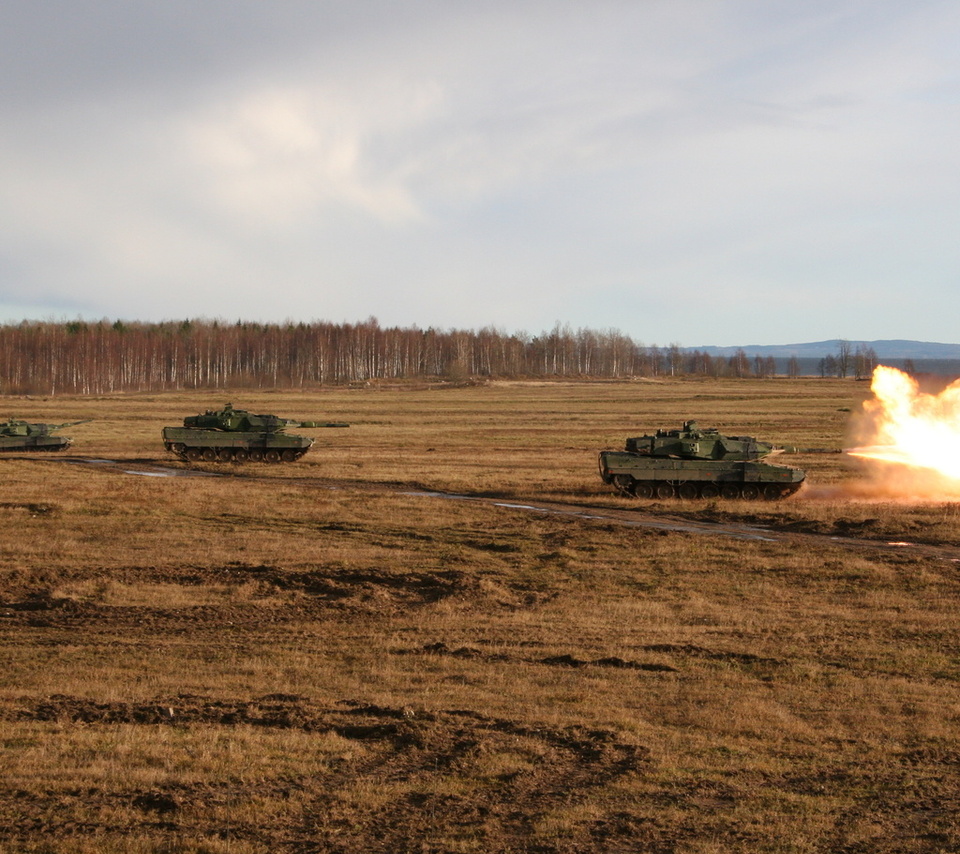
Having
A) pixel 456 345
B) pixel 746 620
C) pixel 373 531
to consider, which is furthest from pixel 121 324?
pixel 746 620

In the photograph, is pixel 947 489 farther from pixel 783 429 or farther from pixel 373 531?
pixel 783 429

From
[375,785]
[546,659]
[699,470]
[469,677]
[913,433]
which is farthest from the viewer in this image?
[913,433]

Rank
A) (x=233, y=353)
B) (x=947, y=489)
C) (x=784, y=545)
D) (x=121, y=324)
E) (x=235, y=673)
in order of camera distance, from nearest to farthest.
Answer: (x=235, y=673) < (x=784, y=545) < (x=947, y=489) < (x=233, y=353) < (x=121, y=324)

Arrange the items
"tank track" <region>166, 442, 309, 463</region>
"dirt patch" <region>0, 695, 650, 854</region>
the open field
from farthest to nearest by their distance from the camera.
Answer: "tank track" <region>166, 442, 309, 463</region>
the open field
"dirt patch" <region>0, 695, 650, 854</region>

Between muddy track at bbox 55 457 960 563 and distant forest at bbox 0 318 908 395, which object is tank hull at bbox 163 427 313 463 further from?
distant forest at bbox 0 318 908 395

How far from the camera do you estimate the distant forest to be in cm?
12606

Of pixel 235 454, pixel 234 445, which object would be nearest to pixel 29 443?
pixel 235 454

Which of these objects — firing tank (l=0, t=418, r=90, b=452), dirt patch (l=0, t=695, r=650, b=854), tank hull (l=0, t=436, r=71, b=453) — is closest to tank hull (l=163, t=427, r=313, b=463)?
firing tank (l=0, t=418, r=90, b=452)

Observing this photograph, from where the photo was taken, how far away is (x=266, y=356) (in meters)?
146

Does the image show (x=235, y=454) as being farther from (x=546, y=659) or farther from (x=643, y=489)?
(x=546, y=659)

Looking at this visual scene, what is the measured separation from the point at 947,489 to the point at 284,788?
31.2 metres

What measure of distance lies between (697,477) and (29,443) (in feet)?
110

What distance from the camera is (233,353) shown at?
14475cm

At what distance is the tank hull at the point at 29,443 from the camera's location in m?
51.1
